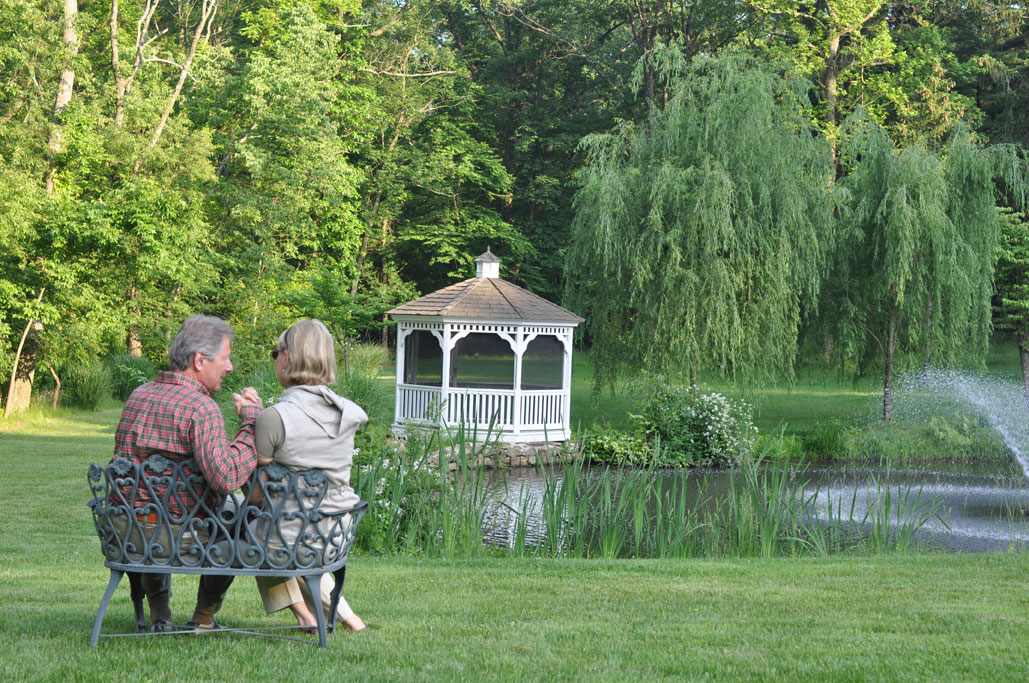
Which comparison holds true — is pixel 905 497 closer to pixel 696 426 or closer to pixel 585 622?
pixel 585 622

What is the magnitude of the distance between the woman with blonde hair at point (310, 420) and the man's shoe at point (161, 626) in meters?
0.39

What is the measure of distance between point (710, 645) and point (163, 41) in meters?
28.5

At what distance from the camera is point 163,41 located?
28.6 m

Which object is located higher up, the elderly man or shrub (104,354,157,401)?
the elderly man

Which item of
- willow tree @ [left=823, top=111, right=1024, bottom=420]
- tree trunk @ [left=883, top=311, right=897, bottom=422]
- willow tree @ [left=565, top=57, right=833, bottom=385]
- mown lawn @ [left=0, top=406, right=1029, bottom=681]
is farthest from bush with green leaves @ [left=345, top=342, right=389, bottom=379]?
mown lawn @ [left=0, top=406, right=1029, bottom=681]

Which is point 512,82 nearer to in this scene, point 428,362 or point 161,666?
point 428,362

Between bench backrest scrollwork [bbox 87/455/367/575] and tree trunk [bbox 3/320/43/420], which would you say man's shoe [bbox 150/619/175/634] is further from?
tree trunk [bbox 3/320/43/420]

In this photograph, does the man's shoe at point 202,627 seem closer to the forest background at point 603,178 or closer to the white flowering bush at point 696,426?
the forest background at point 603,178

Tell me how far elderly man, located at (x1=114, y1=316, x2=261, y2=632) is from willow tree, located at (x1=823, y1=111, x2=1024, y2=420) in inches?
606

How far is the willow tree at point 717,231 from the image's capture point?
16.7 metres

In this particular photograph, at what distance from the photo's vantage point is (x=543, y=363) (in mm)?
18031

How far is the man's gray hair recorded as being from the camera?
3.71 meters

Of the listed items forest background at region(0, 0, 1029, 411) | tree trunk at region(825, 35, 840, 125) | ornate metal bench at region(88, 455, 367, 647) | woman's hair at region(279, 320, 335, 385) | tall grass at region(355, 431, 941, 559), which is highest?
tree trunk at region(825, 35, 840, 125)

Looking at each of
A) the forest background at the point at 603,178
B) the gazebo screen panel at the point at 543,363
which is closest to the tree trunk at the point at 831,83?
the forest background at the point at 603,178
